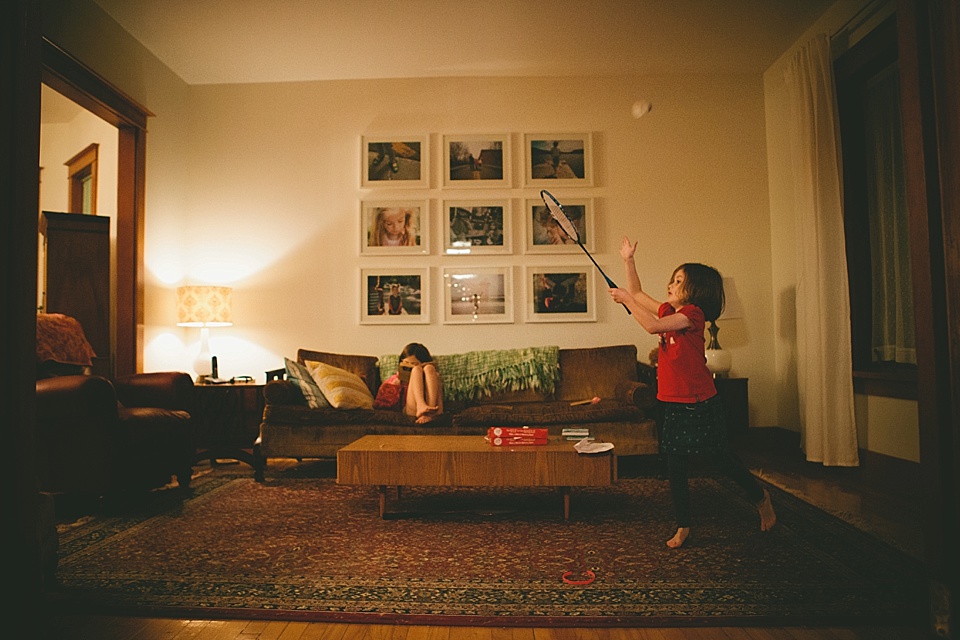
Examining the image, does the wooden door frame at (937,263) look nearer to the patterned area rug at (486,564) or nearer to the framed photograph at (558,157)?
the patterned area rug at (486,564)

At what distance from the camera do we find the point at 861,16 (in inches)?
156

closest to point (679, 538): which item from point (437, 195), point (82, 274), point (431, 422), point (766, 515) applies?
point (766, 515)

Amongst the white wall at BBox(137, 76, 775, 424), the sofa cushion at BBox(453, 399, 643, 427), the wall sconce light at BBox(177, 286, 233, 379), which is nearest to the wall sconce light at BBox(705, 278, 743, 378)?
the white wall at BBox(137, 76, 775, 424)

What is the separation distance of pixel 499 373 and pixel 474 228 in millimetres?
1293

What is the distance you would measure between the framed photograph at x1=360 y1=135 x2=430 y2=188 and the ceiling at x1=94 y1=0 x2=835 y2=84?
57 centimetres

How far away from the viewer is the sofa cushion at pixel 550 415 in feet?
13.0

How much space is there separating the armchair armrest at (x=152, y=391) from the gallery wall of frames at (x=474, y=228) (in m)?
1.67

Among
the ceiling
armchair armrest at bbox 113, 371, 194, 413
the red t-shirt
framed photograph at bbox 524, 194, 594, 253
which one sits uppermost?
the ceiling

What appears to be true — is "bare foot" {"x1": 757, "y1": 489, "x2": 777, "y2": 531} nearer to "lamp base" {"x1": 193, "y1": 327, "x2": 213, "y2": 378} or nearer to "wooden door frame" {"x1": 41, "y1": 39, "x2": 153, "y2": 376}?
"lamp base" {"x1": 193, "y1": 327, "x2": 213, "y2": 378}

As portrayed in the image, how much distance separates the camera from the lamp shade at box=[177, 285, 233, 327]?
4.79 meters

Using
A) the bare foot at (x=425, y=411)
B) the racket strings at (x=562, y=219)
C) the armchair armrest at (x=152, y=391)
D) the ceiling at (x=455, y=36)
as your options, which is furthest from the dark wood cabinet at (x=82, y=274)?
the racket strings at (x=562, y=219)

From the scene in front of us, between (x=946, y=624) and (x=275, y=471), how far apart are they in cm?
379

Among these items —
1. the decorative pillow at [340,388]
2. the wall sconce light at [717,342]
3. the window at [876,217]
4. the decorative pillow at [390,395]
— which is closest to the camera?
the window at [876,217]

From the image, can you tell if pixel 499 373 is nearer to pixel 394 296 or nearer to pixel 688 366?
→ pixel 394 296
